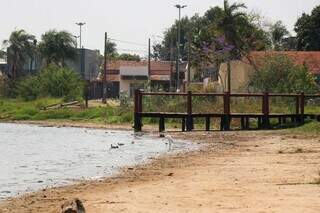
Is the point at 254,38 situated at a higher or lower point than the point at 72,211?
higher

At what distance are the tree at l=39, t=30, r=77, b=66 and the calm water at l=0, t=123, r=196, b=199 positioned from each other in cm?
5017

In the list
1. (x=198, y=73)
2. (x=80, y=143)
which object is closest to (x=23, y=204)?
(x=80, y=143)

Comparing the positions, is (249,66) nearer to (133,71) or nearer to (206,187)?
(133,71)

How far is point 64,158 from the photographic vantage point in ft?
72.6

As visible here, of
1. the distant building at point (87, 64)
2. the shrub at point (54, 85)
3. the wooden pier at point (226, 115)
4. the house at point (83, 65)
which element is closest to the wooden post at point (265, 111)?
the wooden pier at point (226, 115)

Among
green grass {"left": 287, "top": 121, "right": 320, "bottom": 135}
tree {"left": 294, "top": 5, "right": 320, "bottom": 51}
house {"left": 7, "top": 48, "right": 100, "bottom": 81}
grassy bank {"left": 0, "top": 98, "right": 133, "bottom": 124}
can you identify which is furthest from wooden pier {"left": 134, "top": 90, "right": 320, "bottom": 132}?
house {"left": 7, "top": 48, "right": 100, "bottom": 81}

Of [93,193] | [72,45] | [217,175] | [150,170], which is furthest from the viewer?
[72,45]

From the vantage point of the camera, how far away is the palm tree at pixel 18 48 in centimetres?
7756

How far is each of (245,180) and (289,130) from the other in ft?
60.1

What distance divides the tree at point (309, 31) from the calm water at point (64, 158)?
41648 millimetres

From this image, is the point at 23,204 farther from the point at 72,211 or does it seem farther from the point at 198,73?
the point at 198,73

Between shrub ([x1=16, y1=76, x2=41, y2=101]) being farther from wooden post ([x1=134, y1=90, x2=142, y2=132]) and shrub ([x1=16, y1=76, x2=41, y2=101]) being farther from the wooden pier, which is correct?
the wooden pier

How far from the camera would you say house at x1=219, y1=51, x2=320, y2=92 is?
53875 millimetres

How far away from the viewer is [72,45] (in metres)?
83.9
